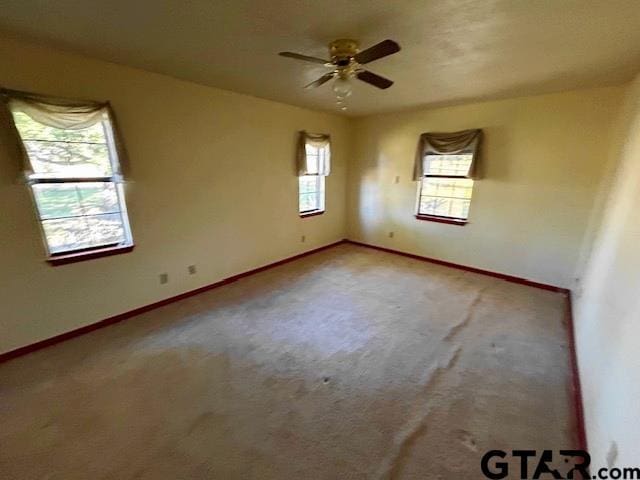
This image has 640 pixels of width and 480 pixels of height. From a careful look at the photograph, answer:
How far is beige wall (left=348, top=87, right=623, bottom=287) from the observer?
3.17m

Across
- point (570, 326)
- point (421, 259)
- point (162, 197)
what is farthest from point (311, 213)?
point (570, 326)

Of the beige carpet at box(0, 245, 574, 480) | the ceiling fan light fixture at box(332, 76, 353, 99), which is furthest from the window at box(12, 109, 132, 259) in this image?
the ceiling fan light fixture at box(332, 76, 353, 99)

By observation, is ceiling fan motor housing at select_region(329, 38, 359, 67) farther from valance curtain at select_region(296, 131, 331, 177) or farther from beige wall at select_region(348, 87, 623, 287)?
beige wall at select_region(348, 87, 623, 287)

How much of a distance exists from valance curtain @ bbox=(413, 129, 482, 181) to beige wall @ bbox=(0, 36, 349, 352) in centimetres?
167

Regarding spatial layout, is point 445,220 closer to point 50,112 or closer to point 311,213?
point 311,213

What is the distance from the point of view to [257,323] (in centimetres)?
279

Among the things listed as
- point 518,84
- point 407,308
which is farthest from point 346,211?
point 518,84

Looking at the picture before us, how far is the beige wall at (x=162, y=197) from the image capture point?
2.19 m

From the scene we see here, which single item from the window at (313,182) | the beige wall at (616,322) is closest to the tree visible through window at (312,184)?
the window at (313,182)

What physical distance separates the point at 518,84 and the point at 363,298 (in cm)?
281

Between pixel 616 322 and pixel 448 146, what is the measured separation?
3.03m

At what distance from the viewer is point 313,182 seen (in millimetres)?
4891

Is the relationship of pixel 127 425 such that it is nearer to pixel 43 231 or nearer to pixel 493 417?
pixel 43 231

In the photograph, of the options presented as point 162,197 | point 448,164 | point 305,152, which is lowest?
point 162,197
